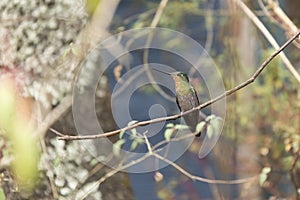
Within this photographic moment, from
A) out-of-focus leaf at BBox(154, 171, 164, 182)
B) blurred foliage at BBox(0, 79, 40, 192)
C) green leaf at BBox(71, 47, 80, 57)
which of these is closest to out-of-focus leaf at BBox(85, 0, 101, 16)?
green leaf at BBox(71, 47, 80, 57)

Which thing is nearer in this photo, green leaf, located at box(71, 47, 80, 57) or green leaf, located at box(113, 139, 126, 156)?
green leaf, located at box(71, 47, 80, 57)

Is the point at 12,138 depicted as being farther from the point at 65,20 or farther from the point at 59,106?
the point at 65,20

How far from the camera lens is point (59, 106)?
1.97 metres

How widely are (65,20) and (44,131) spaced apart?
0.32 m

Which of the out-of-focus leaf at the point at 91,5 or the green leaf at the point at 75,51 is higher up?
the out-of-focus leaf at the point at 91,5

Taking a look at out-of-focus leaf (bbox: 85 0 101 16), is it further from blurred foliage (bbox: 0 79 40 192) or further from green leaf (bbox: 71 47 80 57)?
blurred foliage (bbox: 0 79 40 192)

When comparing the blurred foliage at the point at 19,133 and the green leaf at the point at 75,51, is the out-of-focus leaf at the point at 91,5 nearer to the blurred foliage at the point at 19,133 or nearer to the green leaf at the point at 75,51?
the green leaf at the point at 75,51

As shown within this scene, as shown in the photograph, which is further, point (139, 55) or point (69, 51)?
point (139, 55)

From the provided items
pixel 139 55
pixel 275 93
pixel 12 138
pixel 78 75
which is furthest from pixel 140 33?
pixel 12 138

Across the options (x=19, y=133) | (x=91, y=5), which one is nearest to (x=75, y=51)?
(x=91, y=5)

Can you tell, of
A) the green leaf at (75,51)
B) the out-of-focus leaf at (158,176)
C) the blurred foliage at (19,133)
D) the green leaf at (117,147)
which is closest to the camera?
the blurred foliage at (19,133)

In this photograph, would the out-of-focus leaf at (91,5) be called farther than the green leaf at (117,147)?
No

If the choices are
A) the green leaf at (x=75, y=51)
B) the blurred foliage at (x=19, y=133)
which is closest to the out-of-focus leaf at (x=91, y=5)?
the green leaf at (x=75, y=51)

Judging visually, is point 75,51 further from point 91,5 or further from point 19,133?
point 19,133
